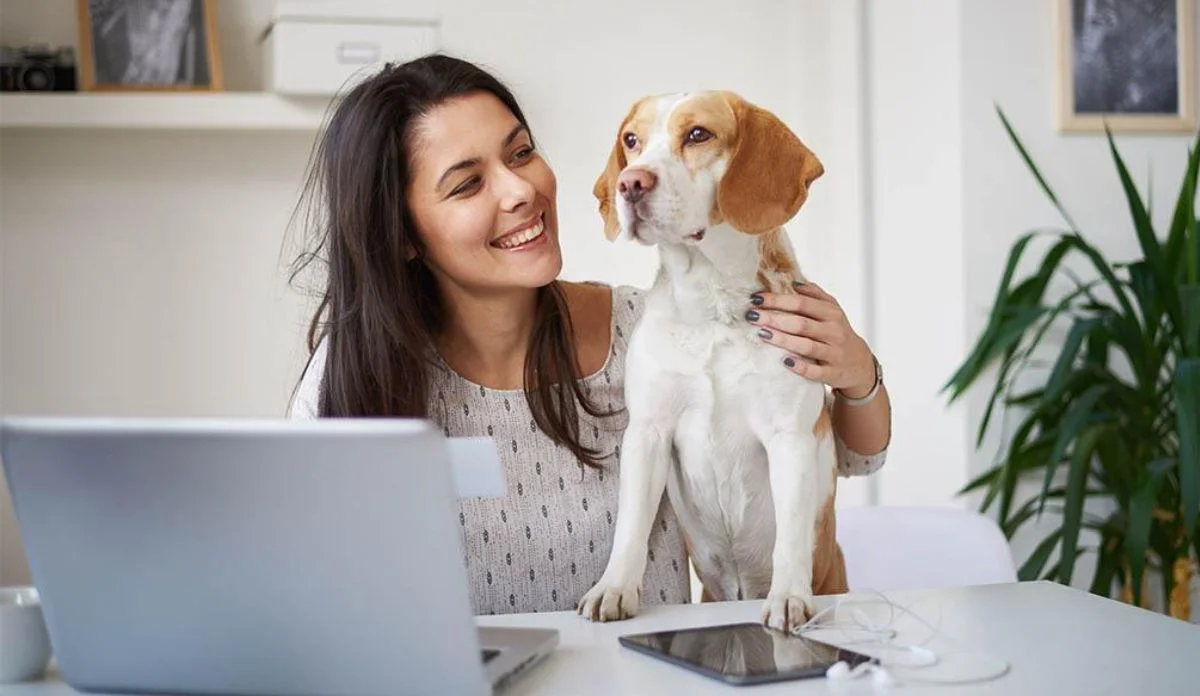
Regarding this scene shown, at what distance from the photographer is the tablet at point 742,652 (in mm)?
963

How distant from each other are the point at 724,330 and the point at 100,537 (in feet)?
2.40

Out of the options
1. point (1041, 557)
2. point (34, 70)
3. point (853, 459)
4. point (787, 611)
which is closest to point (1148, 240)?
point (1041, 557)

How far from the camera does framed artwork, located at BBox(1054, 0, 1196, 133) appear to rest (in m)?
2.93

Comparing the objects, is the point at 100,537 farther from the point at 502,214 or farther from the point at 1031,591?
the point at 1031,591

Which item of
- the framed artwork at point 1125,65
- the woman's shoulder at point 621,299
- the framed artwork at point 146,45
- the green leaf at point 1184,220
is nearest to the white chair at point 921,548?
the woman's shoulder at point 621,299

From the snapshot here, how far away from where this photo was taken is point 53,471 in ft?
2.76

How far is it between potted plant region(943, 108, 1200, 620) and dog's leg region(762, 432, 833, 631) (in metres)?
1.24

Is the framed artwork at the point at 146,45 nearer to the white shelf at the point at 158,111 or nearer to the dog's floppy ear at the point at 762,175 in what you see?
the white shelf at the point at 158,111

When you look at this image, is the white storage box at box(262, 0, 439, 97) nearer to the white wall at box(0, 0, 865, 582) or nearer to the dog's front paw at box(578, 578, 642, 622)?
the white wall at box(0, 0, 865, 582)

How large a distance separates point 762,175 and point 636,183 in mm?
147

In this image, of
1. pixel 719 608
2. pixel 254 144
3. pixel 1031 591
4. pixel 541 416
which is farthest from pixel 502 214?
pixel 254 144

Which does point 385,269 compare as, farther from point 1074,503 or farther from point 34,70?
point 34,70

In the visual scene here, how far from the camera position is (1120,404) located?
2578 millimetres

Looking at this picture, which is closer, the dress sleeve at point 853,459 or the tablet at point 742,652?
the tablet at point 742,652
